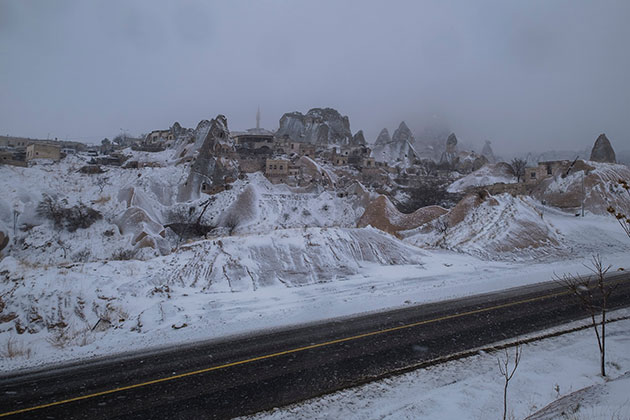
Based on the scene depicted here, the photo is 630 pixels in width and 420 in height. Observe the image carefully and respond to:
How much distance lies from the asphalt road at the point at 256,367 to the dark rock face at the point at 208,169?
1647 inches

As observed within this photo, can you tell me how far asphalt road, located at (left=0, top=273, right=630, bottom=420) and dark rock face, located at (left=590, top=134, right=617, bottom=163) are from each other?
69060mm

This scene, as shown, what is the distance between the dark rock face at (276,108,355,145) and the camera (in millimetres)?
103188

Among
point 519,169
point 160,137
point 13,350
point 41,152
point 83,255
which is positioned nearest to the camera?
point 13,350

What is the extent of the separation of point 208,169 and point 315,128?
60093 millimetres

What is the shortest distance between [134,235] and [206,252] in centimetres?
2022

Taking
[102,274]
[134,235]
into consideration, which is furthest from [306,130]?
[102,274]

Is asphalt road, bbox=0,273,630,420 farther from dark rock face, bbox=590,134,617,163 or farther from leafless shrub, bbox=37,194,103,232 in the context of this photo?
dark rock face, bbox=590,134,617,163

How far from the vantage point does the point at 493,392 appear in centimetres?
687

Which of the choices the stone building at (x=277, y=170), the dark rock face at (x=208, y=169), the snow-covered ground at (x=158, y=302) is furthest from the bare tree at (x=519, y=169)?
the snow-covered ground at (x=158, y=302)

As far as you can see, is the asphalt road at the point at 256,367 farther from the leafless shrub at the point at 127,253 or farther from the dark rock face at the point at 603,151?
the dark rock face at the point at 603,151

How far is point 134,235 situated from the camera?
32.6 metres

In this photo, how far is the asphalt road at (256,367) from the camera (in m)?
6.41

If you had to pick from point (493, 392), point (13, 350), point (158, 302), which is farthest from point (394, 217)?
point (13, 350)

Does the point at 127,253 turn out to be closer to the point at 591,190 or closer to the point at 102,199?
the point at 102,199
